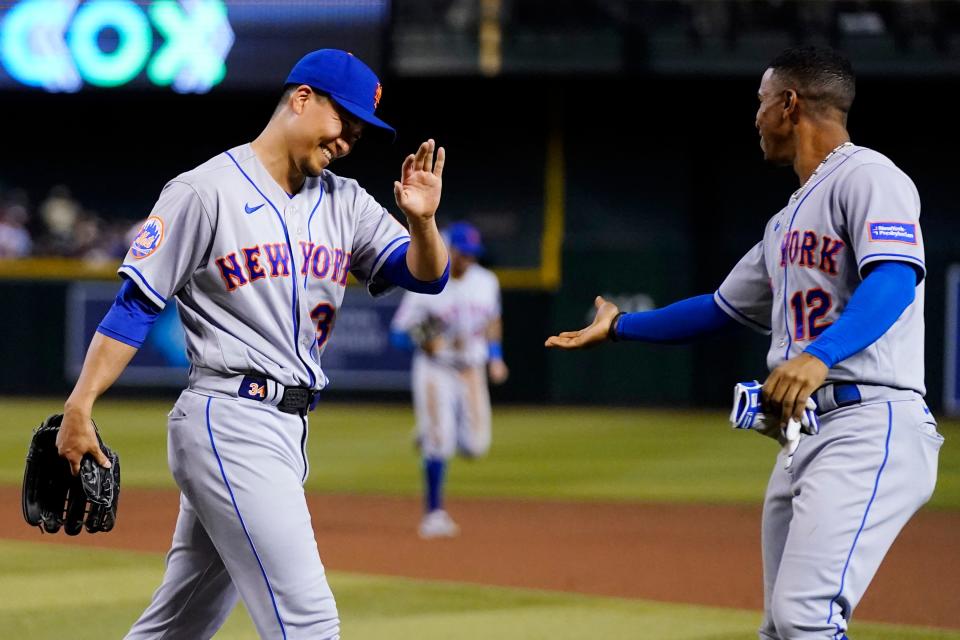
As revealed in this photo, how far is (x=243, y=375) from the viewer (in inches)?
156

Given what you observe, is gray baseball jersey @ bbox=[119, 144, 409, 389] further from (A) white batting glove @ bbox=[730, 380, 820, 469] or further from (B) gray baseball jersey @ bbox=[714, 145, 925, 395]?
(B) gray baseball jersey @ bbox=[714, 145, 925, 395]

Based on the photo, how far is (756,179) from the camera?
22844mm

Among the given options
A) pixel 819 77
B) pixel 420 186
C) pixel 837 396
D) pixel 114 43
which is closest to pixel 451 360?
pixel 420 186

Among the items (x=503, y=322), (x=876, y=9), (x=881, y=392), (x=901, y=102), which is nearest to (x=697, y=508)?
(x=881, y=392)

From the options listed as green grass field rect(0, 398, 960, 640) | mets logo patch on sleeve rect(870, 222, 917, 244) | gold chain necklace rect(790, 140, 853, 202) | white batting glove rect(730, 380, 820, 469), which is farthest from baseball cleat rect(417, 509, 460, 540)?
mets logo patch on sleeve rect(870, 222, 917, 244)

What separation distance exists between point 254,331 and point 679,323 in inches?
55.1

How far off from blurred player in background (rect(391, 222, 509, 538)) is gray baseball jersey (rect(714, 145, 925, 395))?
6.27m

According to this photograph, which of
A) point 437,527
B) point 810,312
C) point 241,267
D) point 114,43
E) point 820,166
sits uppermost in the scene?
point 114,43

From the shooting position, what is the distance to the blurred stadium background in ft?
65.7

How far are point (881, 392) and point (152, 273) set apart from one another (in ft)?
6.38

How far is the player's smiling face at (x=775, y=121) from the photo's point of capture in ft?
13.6

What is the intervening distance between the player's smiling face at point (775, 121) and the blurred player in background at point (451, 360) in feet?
20.2

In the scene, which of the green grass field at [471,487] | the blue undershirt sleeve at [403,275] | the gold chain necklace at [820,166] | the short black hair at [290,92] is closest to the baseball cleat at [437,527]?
the green grass field at [471,487]

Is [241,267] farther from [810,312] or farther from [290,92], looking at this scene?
[810,312]
